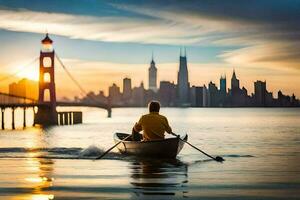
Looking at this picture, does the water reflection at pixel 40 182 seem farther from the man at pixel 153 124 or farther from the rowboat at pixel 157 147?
the rowboat at pixel 157 147

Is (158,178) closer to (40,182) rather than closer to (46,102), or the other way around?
(40,182)

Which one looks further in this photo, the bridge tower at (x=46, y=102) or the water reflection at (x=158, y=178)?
the bridge tower at (x=46, y=102)

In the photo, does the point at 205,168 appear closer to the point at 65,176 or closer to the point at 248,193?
the point at 65,176

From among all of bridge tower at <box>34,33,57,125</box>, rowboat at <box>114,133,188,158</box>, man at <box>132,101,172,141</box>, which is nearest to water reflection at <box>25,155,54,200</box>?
man at <box>132,101,172,141</box>

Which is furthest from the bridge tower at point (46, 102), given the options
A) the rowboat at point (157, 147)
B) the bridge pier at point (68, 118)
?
the rowboat at point (157, 147)

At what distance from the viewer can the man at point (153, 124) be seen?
21875 millimetres

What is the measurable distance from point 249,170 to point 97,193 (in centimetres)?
878

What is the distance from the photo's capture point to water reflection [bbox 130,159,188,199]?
13.4 meters

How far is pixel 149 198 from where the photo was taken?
40.7 ft

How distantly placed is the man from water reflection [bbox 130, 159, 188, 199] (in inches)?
38.7

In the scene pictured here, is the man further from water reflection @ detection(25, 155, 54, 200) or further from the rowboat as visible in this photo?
water reflection @ detection(25, 155, 54, 200)

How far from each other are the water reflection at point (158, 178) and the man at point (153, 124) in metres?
0.98

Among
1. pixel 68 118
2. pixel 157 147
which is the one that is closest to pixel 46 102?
pixel 68 118

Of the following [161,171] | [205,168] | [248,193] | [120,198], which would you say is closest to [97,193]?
[120,198]
